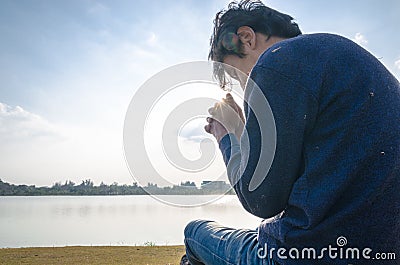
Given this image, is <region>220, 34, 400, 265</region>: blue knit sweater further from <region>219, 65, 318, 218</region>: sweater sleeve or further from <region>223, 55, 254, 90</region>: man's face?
<region>223, 55, 254, 90</region>: man's face

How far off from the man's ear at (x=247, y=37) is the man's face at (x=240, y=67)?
0.04 meters

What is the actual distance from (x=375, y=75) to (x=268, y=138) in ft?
0.84

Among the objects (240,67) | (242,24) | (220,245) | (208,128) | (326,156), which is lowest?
(220,245)

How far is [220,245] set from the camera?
1030mm

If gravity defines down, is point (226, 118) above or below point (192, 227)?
above

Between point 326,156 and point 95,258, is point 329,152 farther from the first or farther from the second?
point 95,258

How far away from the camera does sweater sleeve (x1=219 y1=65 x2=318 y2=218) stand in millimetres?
733

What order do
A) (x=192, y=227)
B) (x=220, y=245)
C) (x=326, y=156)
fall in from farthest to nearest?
(x=192, y=227) < (x=220, y=245) < (x=326, y=156)

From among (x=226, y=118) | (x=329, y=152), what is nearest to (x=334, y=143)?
(x=329, y=152)

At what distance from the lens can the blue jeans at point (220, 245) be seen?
2.94 ft

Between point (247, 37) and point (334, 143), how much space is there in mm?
561

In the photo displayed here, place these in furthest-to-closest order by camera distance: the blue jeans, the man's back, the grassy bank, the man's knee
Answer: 1. the grassy bank
2. the man's knee
3. the blue jeans
4. the man's back

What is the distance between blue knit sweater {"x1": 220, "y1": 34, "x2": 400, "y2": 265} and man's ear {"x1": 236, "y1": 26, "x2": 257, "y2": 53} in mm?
368

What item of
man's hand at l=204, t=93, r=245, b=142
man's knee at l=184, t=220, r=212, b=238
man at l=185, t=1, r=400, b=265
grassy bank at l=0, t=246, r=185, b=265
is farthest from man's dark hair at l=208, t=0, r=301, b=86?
grassy bank at l=0, t=246, r=185, b=265
